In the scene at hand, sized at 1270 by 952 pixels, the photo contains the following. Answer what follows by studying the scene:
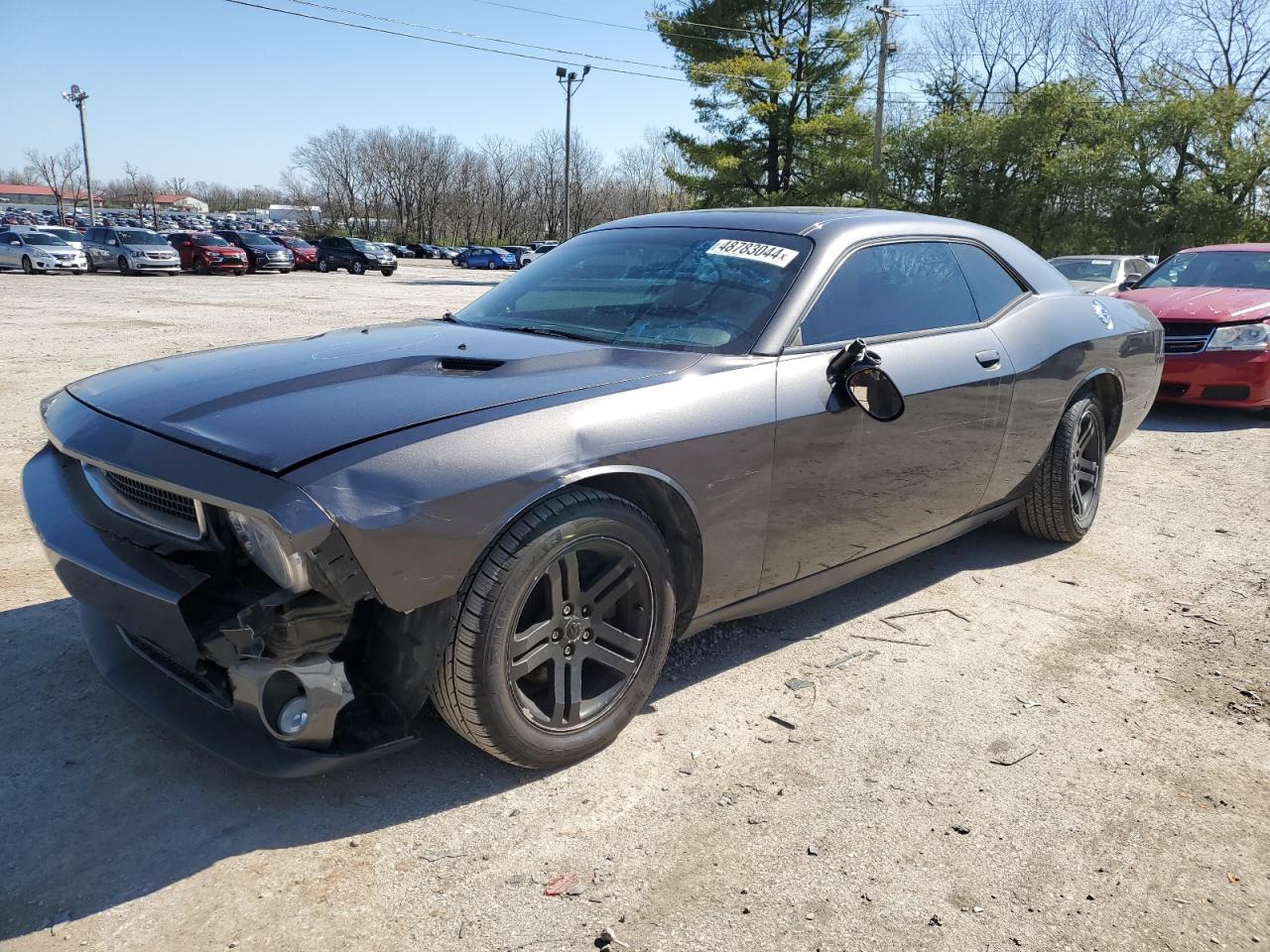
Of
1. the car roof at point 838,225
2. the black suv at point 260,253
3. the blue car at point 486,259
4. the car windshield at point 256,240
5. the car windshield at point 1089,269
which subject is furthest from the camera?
the blue car at point 486,259

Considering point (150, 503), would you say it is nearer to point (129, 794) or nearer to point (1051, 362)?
point (129, 794)

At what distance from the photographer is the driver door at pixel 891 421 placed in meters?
2.95

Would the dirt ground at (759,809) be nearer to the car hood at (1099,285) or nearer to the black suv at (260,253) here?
the car hood at (1099,285)

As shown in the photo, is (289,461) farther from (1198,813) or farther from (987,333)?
(987,333)

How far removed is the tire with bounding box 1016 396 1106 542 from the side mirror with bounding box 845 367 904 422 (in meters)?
1.59

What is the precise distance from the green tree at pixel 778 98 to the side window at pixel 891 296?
2895 cm

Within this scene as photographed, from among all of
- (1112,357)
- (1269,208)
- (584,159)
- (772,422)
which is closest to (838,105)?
(1269,208)

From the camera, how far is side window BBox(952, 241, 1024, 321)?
3.89m

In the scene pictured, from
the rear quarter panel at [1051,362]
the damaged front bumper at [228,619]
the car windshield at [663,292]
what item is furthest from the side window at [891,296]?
Result: the damaged front bumper at [228,619]

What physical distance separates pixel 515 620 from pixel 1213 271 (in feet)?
30.0

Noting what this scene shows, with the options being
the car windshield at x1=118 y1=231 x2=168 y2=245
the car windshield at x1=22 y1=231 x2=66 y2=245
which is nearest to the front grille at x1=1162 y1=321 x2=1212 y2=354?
the car windshield at x1=118 y1=231 x2=168 y2=245

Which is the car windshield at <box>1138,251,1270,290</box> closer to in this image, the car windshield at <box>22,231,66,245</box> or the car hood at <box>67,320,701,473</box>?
the car hood at <box>67,320,701,473</box>

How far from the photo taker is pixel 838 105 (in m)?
32.2

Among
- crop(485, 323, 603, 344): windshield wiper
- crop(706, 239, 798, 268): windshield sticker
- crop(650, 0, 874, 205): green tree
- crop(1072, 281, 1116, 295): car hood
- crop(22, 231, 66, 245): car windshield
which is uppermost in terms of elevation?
crop(650, 0, 874, 205): green tree
